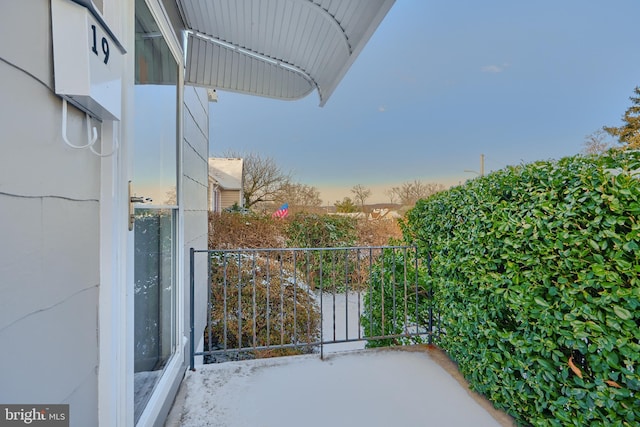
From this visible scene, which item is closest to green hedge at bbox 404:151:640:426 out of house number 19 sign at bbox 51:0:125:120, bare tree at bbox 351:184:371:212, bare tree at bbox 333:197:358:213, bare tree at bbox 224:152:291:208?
house number 19 sign at bbox 51:0:125:120

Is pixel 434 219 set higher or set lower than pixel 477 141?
lower

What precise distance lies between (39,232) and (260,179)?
42.4 feet

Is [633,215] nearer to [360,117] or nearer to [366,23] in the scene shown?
[366,23]

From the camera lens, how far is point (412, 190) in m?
12.0

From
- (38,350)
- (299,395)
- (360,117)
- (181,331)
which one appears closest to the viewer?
(38,350)

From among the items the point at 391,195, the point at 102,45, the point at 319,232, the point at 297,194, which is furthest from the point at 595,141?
the point at 102,45

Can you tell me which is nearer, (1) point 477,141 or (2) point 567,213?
(2) point 567,213

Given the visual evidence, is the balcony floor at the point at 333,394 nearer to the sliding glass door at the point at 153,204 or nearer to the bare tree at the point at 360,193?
the sliding glass door at the point at 153,204

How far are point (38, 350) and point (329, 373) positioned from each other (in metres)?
1.89

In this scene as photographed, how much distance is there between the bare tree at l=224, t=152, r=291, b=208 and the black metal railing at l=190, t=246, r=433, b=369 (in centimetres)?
722

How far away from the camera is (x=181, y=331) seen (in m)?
2.04

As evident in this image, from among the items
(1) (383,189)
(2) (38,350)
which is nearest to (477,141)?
(1) (383,189)

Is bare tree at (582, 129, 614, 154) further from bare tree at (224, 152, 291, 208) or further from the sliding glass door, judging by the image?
the sliding glass door

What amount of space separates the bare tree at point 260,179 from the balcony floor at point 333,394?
37.1 feet
